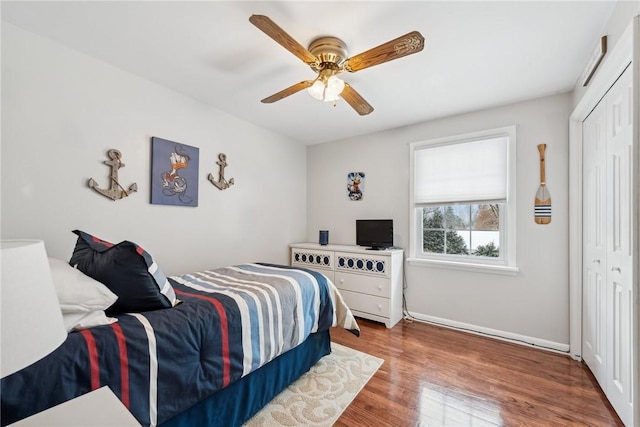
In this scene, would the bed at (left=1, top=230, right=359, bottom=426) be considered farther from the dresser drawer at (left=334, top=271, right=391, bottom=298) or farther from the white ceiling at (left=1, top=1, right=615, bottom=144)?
the white ceiling at (left=1, top=1, right=615, bottom=144)

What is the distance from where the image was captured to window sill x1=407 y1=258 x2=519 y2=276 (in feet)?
9.08

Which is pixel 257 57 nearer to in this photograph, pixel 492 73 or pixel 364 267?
pixel 492 73

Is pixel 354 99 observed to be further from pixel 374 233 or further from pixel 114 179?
pixel 114 179

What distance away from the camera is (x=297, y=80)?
2.37 metres

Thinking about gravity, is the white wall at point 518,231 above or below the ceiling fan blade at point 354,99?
below

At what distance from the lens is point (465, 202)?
3.04 metres

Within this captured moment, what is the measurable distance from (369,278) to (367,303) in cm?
30

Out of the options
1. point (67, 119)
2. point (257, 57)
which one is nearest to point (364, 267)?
point (257, 57)

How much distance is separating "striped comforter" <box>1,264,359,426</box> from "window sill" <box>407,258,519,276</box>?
1.65m

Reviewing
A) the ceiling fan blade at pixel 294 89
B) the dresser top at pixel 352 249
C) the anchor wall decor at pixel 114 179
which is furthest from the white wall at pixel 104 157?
the ceiling fan blade at pixel 294 89

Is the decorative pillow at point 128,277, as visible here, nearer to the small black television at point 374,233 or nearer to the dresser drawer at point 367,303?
the dresser drawer at point 367,303

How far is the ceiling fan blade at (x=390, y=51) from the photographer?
56.8 inches

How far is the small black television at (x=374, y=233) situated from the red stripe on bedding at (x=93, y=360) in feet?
9.44

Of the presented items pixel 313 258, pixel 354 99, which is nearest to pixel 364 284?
pixel 313 258
